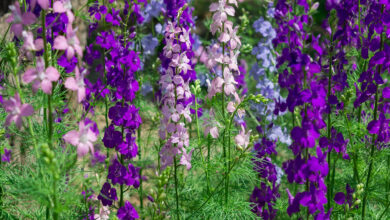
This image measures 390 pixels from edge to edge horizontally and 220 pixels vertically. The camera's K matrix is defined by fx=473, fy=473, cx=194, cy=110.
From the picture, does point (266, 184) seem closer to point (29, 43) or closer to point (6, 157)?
point (6, 157)

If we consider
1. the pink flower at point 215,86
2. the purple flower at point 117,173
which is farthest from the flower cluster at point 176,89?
the purple flower at point 117,173

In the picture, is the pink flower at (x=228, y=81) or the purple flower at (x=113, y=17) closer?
the pink flower at (x=228, y=81)

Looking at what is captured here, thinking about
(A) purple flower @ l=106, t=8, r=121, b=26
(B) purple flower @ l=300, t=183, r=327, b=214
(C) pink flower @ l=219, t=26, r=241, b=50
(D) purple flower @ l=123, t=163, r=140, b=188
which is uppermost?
(A) purple flower @ l=106, t=8, r=121, b=26

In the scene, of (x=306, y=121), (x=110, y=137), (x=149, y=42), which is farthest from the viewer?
(x=149, y=42)

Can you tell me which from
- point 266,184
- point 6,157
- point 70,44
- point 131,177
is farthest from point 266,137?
point 70,44

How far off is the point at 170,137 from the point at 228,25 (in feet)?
2.51

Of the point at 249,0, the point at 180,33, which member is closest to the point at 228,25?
the point at 180,33

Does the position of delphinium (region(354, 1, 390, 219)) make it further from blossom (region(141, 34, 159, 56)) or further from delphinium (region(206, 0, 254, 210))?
blossom (region(141, 34, 159, 56))

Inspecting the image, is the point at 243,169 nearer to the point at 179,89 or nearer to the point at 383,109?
the point at 179,89

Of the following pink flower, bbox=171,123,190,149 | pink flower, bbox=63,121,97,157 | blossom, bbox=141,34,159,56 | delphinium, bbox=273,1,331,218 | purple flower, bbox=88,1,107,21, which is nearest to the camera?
pink flower, bbox=63,121,97,157

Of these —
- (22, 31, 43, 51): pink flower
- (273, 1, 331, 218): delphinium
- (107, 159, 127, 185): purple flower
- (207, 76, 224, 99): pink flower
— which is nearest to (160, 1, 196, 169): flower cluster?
(207, 76, 224, 99): pink flower

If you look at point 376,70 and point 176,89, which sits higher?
point 376,70

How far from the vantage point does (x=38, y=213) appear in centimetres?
270

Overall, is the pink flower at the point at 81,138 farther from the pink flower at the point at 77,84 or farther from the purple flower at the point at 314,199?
the purple flower at the point at 314,199
